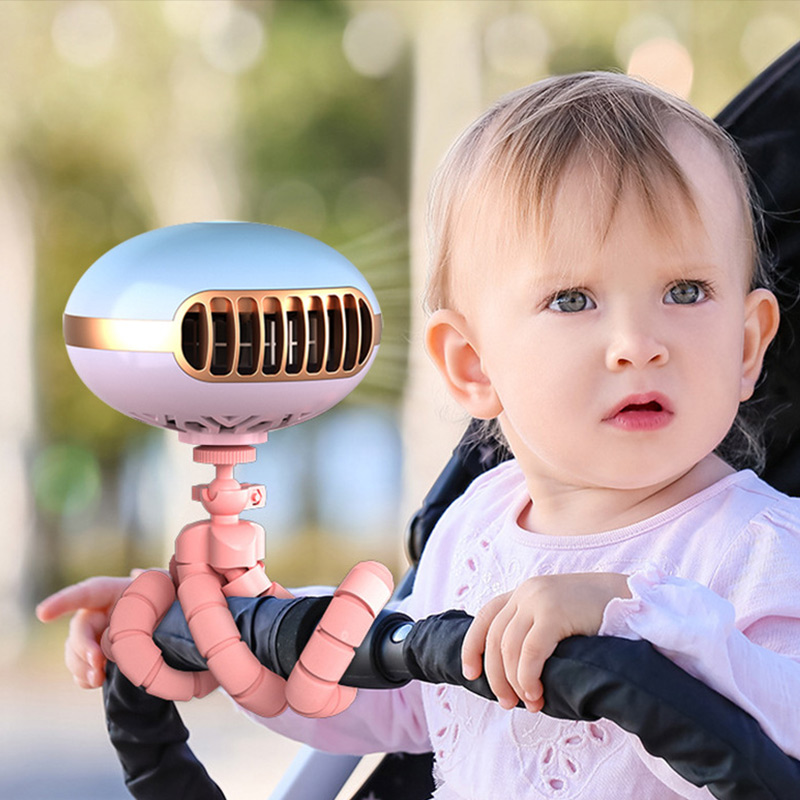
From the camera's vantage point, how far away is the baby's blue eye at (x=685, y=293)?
659mm

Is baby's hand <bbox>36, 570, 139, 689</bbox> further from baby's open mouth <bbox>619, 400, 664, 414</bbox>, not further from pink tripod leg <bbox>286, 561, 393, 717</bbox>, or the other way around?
baby's open mouth <bbox>619, 400, 664, 414</bbox>

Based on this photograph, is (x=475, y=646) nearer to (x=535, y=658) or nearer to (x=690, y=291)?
(x=535, y=658)

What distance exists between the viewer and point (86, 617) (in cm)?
75

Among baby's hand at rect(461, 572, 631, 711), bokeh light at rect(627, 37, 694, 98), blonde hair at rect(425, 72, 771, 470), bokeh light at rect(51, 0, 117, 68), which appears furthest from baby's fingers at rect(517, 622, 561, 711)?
bokeh light at rect(51, 0, 117, 68)

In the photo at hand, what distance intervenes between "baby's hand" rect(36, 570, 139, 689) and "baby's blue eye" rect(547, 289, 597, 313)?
0.95 feet

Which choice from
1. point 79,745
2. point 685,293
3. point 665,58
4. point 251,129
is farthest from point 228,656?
point 665,58

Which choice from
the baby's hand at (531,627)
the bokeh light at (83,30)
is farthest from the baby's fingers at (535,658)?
the bokeh light at (83,30)

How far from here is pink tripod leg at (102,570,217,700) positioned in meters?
0.68

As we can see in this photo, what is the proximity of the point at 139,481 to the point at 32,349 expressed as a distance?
39 centimetres

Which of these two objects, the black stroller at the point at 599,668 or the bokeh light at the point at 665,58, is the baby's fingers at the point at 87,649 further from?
the bokeh light at the point at 665,58

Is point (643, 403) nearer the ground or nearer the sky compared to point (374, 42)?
nearer the ground

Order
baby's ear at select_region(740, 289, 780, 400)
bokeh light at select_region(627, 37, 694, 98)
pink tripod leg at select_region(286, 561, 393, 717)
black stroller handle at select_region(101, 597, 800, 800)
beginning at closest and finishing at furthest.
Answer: black stroller handle at select_region(101, 597, 800, 800) < pink tripod leg at select_region(286, 561, 393, 717) < baby's ear at select_region(740, 289, 780, 400) < bokeh light at select_region(627, 37, 694, 98)

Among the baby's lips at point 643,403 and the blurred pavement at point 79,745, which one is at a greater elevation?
the baby's lips at point 643,403

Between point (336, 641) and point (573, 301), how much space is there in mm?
216
